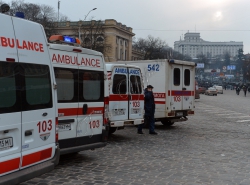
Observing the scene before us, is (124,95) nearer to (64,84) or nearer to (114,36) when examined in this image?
(64,84)

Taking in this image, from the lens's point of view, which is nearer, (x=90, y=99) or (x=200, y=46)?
(x=90, y=99)

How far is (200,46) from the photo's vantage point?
168 meters

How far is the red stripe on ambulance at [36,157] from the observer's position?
511 cm

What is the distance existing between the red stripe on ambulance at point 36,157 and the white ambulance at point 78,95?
161 cm

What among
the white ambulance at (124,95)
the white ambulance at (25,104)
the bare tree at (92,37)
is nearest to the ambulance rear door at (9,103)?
the white ambulance at (25,104)

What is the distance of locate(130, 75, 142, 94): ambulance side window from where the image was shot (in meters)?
12.0

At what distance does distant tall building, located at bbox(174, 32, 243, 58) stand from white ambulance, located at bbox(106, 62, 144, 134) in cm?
14987

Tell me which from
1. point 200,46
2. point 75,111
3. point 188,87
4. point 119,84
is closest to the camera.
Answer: point 75,111

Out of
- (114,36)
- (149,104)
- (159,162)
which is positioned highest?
(114,36)

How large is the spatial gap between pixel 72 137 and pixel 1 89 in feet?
10.3

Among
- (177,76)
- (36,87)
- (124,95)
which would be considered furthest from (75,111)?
(177,76)

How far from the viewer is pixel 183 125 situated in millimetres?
16578

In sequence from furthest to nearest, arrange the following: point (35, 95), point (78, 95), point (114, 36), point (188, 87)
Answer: point (114, 36), point (188, 87), point (78, 95), point (35, 95)

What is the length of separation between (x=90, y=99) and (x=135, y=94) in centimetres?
420
